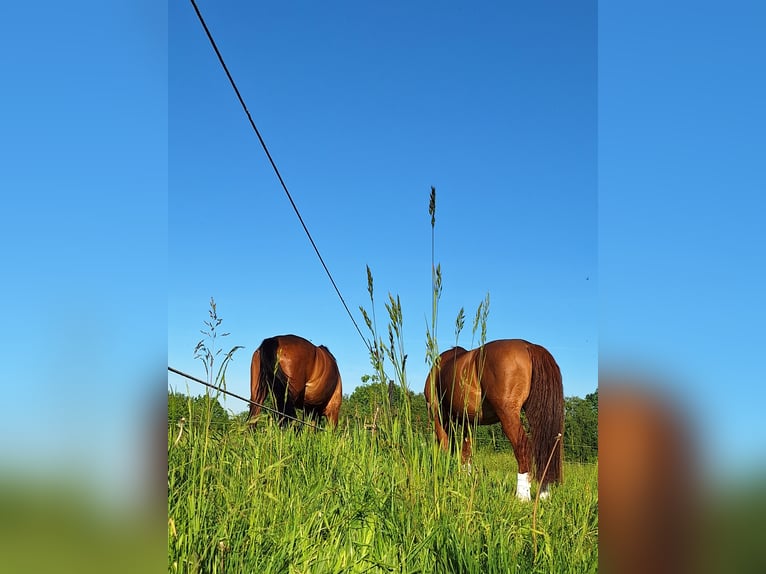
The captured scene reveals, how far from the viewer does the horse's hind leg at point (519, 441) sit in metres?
5.48

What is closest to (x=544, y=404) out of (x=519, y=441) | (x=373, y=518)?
(x=519, y=441)

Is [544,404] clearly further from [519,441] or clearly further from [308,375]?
[308,375]

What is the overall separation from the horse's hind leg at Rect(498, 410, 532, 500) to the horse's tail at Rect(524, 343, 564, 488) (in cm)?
15

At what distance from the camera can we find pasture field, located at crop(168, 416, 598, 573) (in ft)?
A: 4.48

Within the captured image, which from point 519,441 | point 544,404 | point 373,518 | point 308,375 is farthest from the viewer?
point 308,375

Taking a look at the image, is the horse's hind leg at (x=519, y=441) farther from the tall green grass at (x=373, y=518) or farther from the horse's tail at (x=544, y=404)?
the tall green grass at (x=373, y=518)

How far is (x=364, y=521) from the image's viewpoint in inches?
72.6

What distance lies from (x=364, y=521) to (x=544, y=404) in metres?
4.59

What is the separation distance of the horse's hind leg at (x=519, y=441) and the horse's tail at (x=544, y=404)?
0.50ft

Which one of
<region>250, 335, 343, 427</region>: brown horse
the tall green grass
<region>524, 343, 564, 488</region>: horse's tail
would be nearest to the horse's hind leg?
<region>524, 343, 564, 488</region>: horse's tail

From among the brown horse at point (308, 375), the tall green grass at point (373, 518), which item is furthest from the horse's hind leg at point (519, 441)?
the tall green grass at point (373, 518)

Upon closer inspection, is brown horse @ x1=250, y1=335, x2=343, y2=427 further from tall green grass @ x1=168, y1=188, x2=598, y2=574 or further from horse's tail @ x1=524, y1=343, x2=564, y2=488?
tall green grass @ x1=168, y1=188, x2=598, y2=574
